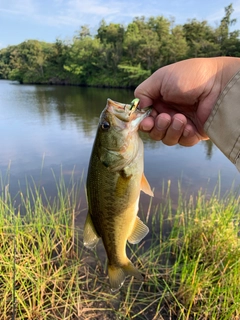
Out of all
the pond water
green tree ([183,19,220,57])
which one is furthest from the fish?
green tree ([183,19,220,57])

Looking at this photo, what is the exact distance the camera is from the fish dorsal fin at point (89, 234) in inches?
72.3

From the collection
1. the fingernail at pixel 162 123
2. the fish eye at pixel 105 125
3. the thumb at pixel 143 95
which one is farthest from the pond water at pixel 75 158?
the fish eye at pixel 105 125

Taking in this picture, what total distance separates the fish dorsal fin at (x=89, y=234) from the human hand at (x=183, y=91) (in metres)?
0.83

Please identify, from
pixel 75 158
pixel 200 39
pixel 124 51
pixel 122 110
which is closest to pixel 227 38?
pixel 200 39

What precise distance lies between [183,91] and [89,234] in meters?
1.30

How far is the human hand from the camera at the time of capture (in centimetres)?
211

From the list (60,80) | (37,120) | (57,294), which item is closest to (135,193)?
(57,294)

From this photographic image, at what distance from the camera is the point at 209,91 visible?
2.21m

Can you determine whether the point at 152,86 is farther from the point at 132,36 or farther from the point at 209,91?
the point at 132,36

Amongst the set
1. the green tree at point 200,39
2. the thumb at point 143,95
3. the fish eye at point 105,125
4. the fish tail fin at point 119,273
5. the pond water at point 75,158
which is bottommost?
the pond water at point 75,158

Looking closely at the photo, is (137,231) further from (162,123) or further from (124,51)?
(124,51)

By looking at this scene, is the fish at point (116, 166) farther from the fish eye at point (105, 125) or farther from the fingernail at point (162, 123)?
the fingernail at point (162, 123)

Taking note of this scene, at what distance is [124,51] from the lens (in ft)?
181

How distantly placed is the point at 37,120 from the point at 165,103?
17852 millimetres
